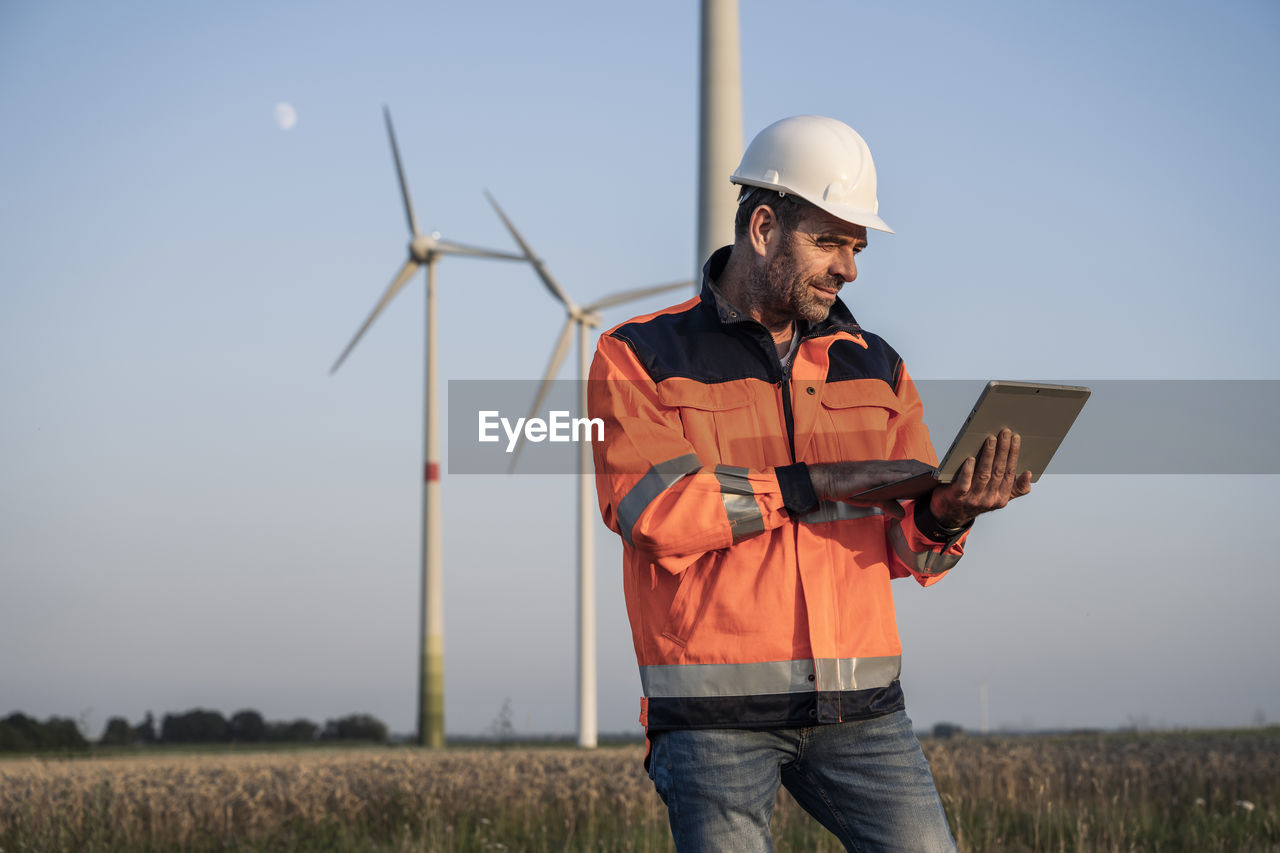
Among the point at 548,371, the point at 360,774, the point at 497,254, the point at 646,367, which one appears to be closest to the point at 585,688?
the point at 548,371

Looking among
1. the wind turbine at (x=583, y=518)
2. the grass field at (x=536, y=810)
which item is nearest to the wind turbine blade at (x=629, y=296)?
the wind turbine at (x=583, y=518)

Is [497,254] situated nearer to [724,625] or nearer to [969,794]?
[969,794]

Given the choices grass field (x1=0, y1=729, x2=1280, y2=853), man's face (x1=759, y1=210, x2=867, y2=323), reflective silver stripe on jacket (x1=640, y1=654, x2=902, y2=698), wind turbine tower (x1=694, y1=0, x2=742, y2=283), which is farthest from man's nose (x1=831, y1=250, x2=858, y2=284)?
grass field (x1=0, y1=729, x2=1280, y2=853)

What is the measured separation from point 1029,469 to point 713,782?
1.26 metres

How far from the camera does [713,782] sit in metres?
3.26

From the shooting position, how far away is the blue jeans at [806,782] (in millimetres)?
3260

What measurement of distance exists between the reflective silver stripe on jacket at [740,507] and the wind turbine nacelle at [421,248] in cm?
3759

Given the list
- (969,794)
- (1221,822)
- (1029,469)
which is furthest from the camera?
(969,794)

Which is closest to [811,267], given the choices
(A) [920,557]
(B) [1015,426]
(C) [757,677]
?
(B) [1015,426]

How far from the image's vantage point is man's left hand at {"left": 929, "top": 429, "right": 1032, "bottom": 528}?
3.39 metres

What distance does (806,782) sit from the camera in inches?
139

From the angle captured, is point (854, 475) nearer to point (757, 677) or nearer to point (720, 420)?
point (720, 420)

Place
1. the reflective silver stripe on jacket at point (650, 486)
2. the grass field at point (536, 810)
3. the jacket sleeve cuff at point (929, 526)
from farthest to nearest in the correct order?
the grass field at point (536, 810) < the jacket sleeve cuff at point (929, 526) < the reflective silver stripe on jacket at point (650, 486)

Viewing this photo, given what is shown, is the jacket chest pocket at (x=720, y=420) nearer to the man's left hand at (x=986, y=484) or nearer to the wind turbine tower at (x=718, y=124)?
the man's left hand at (x=986, y=484)
